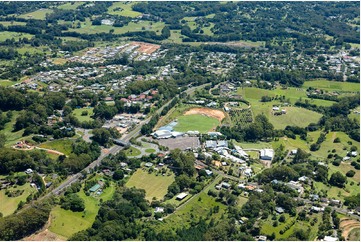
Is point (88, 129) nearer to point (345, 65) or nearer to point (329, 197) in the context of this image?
point (329, 197)

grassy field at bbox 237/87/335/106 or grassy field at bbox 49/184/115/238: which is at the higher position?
grassy field at bbox 49/184/115/238

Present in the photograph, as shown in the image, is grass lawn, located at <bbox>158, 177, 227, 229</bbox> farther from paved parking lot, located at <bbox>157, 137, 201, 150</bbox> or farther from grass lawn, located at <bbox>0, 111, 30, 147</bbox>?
grass lawn, located at <bbox>0, 111, 30, 147</bbox>

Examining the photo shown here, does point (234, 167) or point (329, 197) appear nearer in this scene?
point (329, 197)

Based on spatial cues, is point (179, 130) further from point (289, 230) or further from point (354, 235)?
point (354, 235)

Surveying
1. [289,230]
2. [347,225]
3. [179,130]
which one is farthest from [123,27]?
[347,225]

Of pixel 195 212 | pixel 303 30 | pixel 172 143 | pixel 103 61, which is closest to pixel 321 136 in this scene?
pixel 172 143

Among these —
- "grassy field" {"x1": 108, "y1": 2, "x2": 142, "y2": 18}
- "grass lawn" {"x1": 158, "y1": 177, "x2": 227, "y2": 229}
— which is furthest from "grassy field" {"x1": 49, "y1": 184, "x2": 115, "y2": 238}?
"grassy field" {"x1": 108, "y1": 2, "x2": 142, "y2": 18}

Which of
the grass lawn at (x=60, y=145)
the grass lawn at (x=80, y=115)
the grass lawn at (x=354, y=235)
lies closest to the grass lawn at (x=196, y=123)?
the grass lawn at (x=80, y=115)
